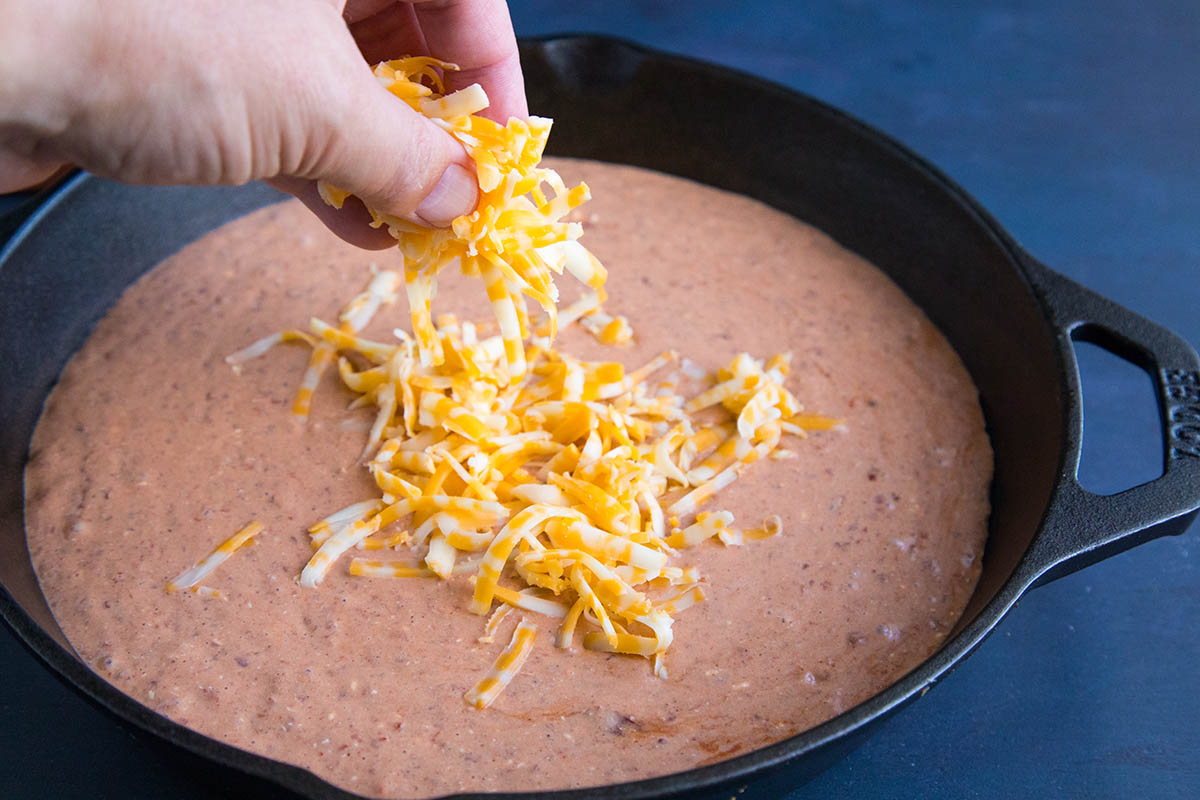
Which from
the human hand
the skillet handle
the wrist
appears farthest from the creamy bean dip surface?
the wrist

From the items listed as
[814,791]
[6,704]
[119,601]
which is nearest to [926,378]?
[814,791]

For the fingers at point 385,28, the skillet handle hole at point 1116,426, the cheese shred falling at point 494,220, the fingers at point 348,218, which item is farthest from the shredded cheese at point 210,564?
the skillet handle hole at point 1116,426

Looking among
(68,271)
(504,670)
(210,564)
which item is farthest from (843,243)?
(68,271)

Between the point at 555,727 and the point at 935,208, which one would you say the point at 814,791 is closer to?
the point at 555,727

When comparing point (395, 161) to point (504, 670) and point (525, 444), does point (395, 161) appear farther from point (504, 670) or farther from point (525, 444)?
point (504, 670)

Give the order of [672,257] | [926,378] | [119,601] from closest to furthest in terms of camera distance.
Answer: [119,601] < [926,378] < [672,257]

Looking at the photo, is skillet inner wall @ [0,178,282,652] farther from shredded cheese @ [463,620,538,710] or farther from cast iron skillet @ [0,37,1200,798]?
shredded cheese @ [463,620,538,710]
